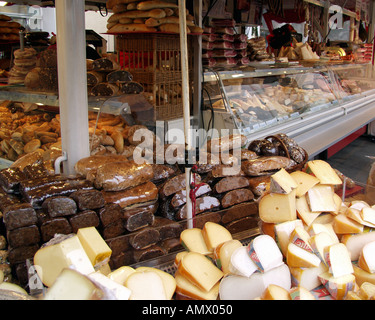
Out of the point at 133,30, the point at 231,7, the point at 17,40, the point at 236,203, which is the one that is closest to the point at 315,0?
the point at 231,7

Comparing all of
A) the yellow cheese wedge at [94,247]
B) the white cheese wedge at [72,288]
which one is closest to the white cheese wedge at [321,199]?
the yellow cheese wedge at [94,247]

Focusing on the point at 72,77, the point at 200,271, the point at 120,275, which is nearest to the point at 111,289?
the point at 120,275

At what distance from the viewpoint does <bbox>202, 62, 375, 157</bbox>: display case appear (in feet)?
12.4

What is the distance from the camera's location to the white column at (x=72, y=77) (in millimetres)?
1820

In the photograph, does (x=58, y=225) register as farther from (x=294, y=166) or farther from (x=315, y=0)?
(x=315, y=0)

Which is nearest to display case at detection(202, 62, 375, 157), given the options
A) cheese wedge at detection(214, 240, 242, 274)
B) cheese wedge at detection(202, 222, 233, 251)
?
cheese wedge at detection(202, 222, 233, 251)

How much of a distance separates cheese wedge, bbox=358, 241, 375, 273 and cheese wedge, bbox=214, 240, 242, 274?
39cm

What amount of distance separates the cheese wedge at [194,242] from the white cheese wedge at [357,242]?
19.1 inches

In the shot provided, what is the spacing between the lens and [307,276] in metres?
1.05

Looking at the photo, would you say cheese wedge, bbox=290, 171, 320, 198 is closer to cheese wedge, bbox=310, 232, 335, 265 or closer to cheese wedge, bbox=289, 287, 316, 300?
cheese wedge, bbox=310, 232, 335, 265
